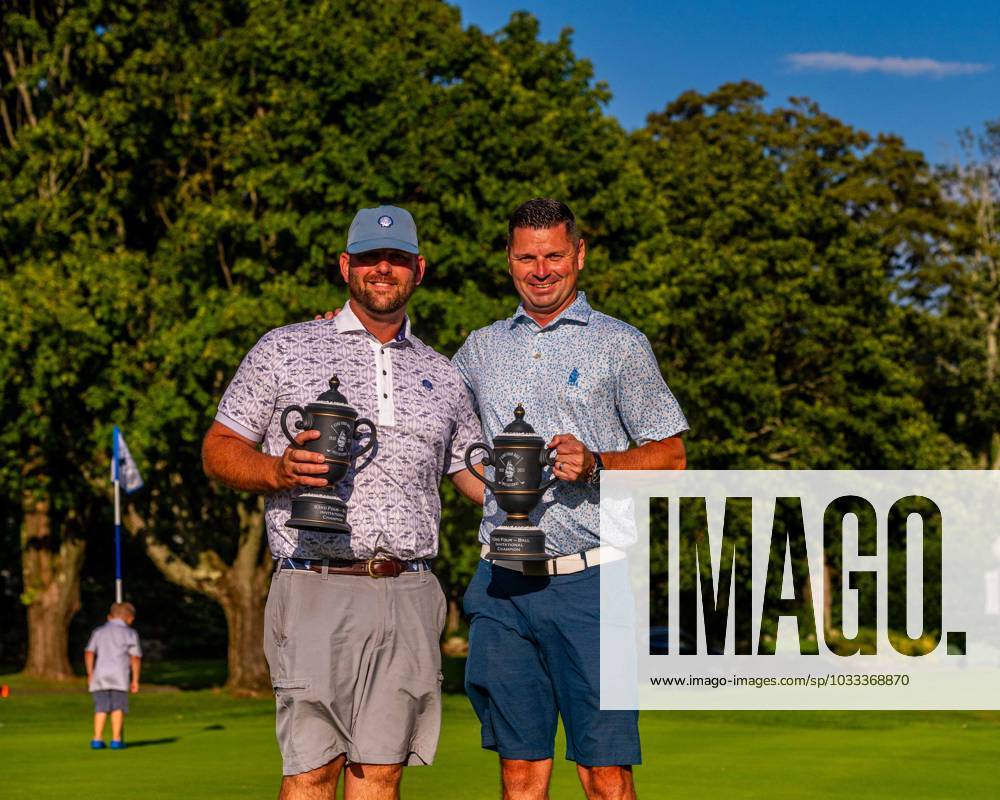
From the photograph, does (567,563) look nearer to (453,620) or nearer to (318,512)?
(318,512)

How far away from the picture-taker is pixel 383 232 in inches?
262

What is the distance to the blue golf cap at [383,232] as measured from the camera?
21.8 ft

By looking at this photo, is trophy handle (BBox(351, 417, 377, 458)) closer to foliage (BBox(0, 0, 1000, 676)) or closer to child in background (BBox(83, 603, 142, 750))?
child in background (BBox(83, 603, 142, 750))

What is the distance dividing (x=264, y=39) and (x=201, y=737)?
12.7 metres

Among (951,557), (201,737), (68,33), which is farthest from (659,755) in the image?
(951,557)

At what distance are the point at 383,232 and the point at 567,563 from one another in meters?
1.45

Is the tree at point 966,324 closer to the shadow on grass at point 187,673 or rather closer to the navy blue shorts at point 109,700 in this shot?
the shadow on grass at point 187,673

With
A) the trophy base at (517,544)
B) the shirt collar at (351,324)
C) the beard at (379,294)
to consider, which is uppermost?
the beard at (379,294)

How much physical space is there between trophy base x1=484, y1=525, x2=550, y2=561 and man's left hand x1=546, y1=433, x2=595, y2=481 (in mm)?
253

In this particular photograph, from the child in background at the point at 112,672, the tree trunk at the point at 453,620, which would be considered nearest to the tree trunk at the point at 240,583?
A: the child in background at the point at 112,672

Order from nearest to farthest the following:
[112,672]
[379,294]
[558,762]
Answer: [379,294] < [558,762] < [112,672]

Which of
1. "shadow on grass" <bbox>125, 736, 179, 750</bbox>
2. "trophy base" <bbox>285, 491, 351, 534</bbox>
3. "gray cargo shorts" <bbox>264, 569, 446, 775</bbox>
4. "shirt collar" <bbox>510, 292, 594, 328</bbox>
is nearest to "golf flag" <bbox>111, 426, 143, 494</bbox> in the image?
"shadow on grass" <bbox>125, 736, 179, 750</bbox>

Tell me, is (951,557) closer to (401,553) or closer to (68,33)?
(68,33)

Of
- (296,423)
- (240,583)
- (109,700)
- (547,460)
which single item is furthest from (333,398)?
(240,583)
